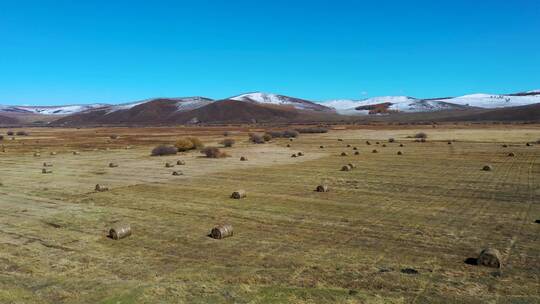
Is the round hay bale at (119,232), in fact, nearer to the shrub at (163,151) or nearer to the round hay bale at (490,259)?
the round hay bale at (490,259)

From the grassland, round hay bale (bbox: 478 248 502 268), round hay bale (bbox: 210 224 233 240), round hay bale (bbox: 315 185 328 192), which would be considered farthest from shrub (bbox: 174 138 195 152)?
round hay bale (bbox: 478 248 502 268)

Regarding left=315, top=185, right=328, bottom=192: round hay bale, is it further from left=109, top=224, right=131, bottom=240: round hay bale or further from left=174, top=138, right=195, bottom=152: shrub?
left=174, top=138, right=195, bottom=152: shrub

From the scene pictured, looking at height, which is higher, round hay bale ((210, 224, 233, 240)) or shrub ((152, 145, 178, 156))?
shrub ((152, 145, 178, 156))

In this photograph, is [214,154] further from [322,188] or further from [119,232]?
[119,232]

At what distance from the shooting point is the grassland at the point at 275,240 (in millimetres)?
11484

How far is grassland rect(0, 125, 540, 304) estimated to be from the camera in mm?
11484

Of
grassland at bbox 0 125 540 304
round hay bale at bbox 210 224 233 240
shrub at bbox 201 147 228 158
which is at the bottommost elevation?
grassland at bbox 0 125 540 304

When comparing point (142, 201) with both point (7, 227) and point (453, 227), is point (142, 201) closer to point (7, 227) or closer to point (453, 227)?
point (7, 227)

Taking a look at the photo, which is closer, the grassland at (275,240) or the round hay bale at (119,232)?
the grassland at (275,240)

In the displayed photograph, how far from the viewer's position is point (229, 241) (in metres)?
15.9

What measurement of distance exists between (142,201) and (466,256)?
51.1ft

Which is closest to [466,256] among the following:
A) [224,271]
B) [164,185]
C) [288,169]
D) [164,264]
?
[224,271]

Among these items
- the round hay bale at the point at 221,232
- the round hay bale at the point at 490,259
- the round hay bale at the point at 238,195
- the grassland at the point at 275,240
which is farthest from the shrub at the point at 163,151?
the round hay bale at the point at 490,259

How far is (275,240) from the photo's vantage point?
52.3ft
